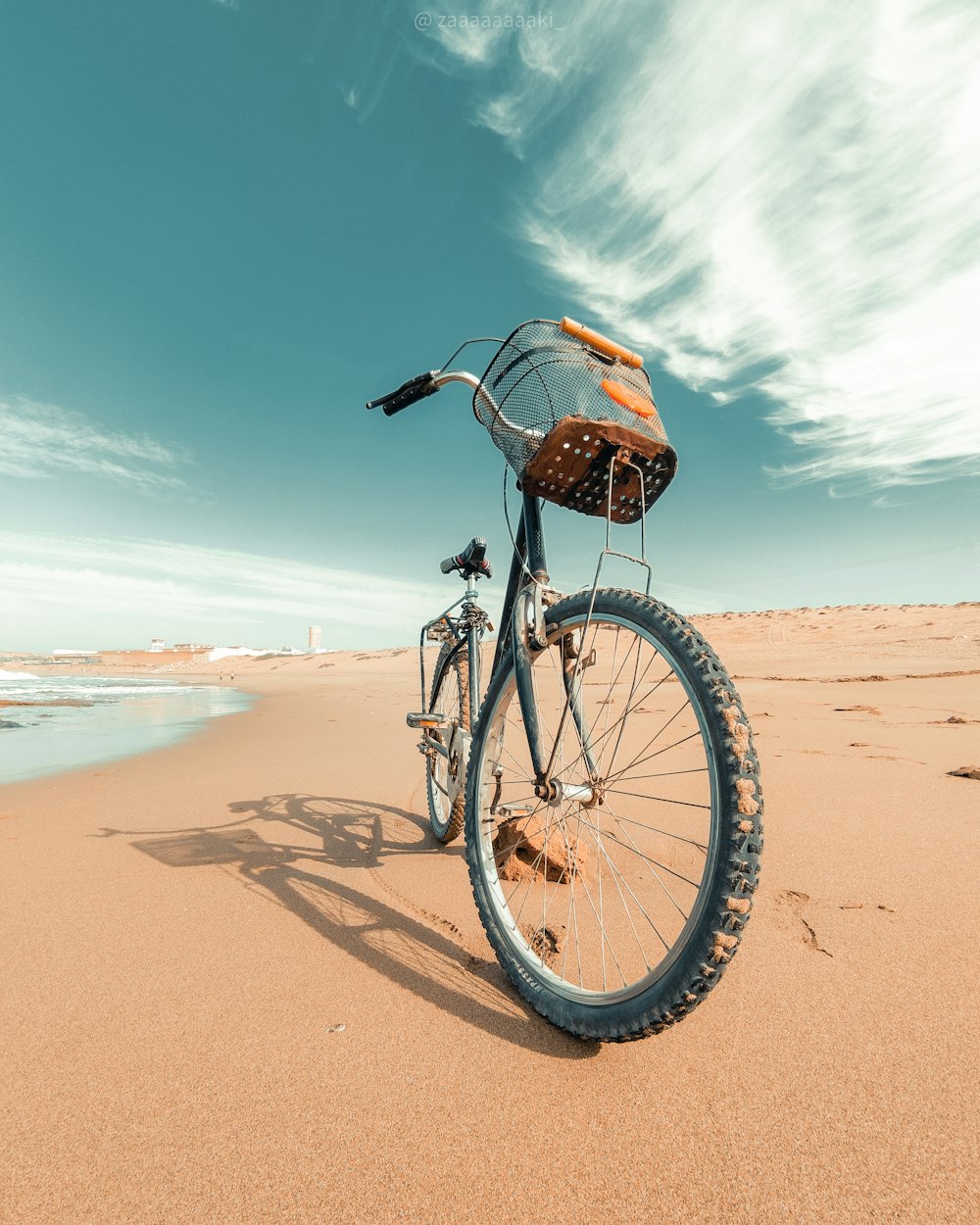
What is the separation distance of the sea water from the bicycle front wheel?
4600 mm

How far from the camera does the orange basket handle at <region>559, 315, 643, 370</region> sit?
172 cm

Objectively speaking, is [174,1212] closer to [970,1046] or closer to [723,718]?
[723,718]

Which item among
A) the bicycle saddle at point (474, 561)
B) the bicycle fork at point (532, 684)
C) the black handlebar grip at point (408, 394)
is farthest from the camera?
the bicycle saddle at point (474, 561)

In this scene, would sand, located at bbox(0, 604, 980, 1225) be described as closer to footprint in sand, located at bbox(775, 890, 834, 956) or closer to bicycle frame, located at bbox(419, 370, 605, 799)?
footprint in sand, located at bbox(775, 890, 834, 956)

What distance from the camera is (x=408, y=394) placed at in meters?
2.56

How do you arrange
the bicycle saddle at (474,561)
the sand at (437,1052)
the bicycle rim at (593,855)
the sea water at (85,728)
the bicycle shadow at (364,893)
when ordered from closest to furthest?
the sand at (437,1052), the bicycle rim at (593,855), the bicycle shadow at (364,893), the bicycle saddle at (474,561), the sea water at (85,728)

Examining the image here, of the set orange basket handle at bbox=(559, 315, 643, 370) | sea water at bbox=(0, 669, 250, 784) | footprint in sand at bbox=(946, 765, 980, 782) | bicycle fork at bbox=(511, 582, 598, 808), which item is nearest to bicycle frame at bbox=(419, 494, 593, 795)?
bicycle fork at bbox=(511, 582, 598, 808)

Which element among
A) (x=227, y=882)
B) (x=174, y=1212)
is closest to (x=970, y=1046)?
(x=174, y=1212)

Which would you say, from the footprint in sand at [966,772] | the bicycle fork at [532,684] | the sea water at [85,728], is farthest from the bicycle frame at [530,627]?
the sea water at [85,728]

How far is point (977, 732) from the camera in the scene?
4328 mm

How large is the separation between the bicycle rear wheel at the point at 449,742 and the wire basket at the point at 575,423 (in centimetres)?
137

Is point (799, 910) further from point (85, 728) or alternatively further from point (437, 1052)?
point (85, 728)

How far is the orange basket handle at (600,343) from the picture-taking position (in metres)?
1.72

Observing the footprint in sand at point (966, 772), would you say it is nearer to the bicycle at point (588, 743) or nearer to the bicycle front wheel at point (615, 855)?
the bicycle front wheel at point (615, 855)
